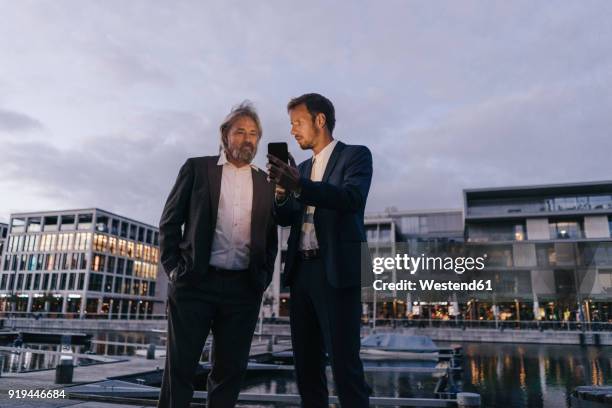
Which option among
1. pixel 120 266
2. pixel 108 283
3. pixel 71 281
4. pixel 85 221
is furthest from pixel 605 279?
pixel 85 221

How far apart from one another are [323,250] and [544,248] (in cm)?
6050

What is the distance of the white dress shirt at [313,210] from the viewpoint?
3077mm

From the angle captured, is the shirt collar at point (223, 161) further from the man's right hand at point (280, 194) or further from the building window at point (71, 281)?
the building window at point (71, 281)

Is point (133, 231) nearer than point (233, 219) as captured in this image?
No

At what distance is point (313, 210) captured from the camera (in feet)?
10.3

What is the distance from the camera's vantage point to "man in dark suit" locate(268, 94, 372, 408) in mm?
2705

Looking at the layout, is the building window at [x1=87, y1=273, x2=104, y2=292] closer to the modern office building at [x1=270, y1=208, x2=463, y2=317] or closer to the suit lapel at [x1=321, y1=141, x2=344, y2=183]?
the modern office building at [x1=270, y1=208, x2=463, y2=317]

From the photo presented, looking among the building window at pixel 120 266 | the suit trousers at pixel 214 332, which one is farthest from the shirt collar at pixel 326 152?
the building window at pixel 120 266

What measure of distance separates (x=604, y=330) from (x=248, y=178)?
4746cm

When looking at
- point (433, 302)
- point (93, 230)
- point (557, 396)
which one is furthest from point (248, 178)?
point (93, 230)

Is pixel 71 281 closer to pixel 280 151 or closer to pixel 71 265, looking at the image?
pixel 71 265

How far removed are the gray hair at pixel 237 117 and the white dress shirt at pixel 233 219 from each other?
158 millimetres

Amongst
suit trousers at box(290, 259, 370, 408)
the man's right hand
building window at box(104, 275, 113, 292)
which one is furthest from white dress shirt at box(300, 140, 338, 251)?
building window at box(104, 275, 113, 292)

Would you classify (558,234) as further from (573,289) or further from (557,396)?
(557,396)
